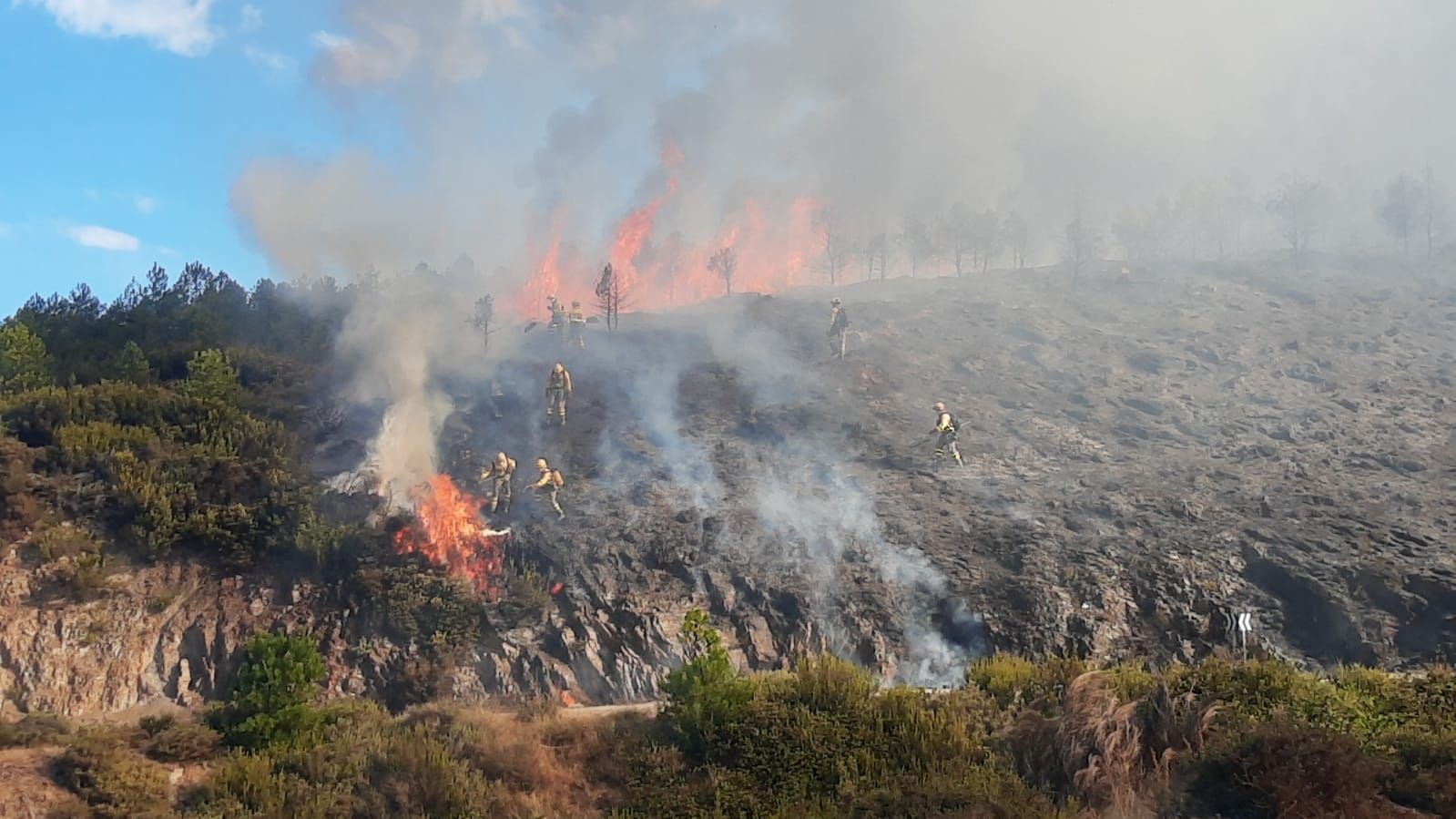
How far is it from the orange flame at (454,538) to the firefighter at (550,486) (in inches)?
61.7

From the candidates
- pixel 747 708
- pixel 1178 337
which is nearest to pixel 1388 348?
pixel 1178 337

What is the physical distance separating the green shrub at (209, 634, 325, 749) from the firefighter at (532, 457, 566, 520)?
32.1 feet

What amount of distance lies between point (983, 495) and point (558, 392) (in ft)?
43.7

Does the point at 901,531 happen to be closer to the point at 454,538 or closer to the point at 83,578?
the point at 454,538

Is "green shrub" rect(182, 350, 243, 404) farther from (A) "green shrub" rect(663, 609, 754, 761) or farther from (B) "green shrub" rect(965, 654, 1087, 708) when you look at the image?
(B) "green shrub" rect(965, 654, 1087, 708)

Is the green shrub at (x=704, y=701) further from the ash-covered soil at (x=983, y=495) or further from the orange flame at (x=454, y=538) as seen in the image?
the orange flame at (x=454, y=538)

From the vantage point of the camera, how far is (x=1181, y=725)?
1273 centimetres

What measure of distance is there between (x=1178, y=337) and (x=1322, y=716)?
1381 inches

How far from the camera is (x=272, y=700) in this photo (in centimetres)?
1368

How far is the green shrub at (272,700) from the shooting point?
1352 centimetres

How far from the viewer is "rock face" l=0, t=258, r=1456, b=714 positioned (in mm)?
19047

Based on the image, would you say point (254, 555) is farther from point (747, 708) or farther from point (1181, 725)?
point (1181, 725)

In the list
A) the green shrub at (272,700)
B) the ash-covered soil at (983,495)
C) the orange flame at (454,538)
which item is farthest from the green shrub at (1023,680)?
the green shrub at (272,700)

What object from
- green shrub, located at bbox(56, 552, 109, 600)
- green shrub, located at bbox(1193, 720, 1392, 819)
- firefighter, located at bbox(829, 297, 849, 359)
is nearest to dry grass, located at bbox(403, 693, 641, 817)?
green shrub, located at bbox(1193, 720, 1392, 819)
